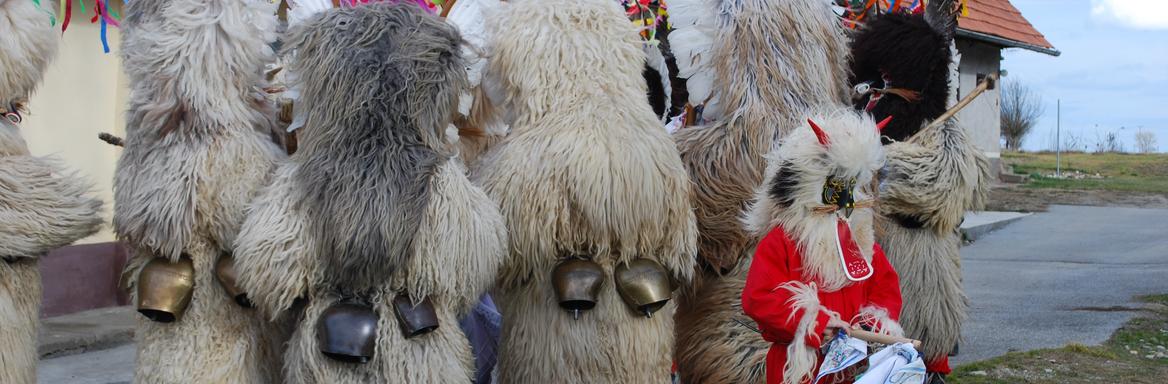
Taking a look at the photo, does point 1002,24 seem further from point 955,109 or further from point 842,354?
point 842,354

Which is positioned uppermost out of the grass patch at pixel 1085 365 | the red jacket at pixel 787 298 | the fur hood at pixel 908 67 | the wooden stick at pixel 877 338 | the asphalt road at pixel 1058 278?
the fur hood at pixel 908 67

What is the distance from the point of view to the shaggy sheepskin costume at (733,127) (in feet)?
11.8

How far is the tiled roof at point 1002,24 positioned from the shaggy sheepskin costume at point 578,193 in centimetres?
1158

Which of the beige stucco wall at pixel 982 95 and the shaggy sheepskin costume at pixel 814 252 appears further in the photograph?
the beige stucco wall at pixel 982 95

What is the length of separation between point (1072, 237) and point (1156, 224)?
2.23 metres

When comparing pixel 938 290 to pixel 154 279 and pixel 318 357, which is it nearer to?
pixel 318 357

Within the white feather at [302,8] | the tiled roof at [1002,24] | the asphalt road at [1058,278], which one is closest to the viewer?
the white feather at [302,8]

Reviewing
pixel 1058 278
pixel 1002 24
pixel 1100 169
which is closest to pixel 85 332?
pixel 1058 278

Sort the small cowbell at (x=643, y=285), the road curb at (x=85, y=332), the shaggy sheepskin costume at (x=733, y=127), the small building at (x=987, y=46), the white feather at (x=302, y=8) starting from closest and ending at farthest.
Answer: the small cowbell at (x=643, y=285)
the white feather at (x=302, y=8)
the shaggy sheepskin costume at (x=733, y=127)
the road curb at (x=85, y=332)
the small building at (x=987, y=46)

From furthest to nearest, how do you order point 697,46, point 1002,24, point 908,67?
point 1002,24
point 908,67
point 697,46

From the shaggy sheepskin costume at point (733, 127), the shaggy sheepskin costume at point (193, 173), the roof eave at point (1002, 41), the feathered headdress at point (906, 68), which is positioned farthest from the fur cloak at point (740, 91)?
the roof eave at point (1002, 41)

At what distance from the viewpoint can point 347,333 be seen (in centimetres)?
276

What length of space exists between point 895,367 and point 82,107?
4815mm

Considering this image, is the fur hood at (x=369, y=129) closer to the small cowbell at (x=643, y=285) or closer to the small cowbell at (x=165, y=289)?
the small cowbell at (x=165, y=289)
